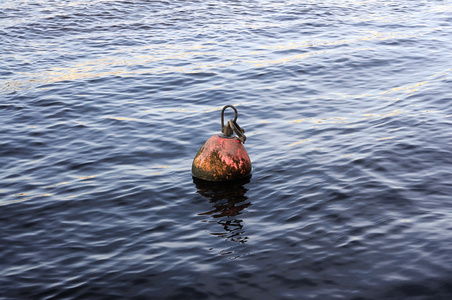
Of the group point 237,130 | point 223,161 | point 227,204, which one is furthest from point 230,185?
point 237,130

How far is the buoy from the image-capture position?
336 inches

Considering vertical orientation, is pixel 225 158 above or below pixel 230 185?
above

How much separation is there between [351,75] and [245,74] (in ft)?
9.28

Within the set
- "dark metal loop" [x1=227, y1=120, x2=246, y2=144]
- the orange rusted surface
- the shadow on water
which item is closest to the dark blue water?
the shadow on water

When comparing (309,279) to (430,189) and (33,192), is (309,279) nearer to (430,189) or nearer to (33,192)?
(430,189)

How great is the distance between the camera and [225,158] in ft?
28.0

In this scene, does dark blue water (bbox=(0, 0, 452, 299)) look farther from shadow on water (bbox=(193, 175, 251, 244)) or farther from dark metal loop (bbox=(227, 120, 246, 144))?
dark metal loop (bbox=(227, 120, 246, 144))

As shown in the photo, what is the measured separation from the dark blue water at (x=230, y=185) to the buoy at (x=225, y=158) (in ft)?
0.68

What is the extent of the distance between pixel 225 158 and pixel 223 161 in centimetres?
6

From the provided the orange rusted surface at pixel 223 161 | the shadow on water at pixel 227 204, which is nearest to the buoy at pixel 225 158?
the orange rusted surface at pixel 223 161

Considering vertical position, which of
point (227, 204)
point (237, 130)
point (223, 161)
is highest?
point (237, 130)

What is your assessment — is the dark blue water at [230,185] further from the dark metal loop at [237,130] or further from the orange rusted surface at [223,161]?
the dark metal loop at [237,130]

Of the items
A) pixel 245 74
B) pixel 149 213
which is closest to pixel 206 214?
pixel 149 213

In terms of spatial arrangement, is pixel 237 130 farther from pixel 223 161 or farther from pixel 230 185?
pixel 230 185
